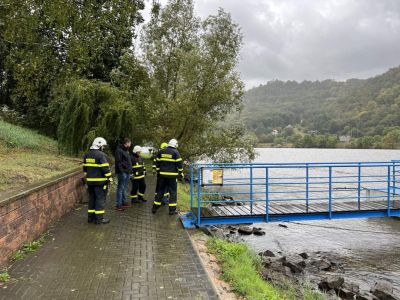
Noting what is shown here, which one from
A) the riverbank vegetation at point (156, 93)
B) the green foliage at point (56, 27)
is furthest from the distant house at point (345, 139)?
the green foliage at point (56, 27)

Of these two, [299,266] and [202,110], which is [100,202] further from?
[202,110]

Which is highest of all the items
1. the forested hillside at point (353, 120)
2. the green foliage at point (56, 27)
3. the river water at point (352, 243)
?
the forested hillside at point (353, 120)

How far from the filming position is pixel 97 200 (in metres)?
8.01

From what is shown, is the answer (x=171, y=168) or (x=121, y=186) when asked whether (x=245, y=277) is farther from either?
(x=121, y=186)

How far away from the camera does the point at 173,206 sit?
911 cm

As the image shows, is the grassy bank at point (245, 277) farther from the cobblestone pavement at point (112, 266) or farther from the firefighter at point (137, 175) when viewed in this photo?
the firefighter at point (137, 175)

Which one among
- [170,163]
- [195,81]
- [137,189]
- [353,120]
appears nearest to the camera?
[170,163]

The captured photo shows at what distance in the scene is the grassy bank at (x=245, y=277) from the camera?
495cm

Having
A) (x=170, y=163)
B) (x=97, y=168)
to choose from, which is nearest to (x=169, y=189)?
(x=170, y=163)

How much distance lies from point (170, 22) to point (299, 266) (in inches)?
730

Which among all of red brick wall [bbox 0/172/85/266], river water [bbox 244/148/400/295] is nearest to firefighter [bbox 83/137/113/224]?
red brick wall [bbox 0/172/85/266]

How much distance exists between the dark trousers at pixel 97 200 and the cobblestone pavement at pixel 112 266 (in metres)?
0.31

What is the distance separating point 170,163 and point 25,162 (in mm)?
4154

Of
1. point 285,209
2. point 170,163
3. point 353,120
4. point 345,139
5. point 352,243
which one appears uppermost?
point 353,120
